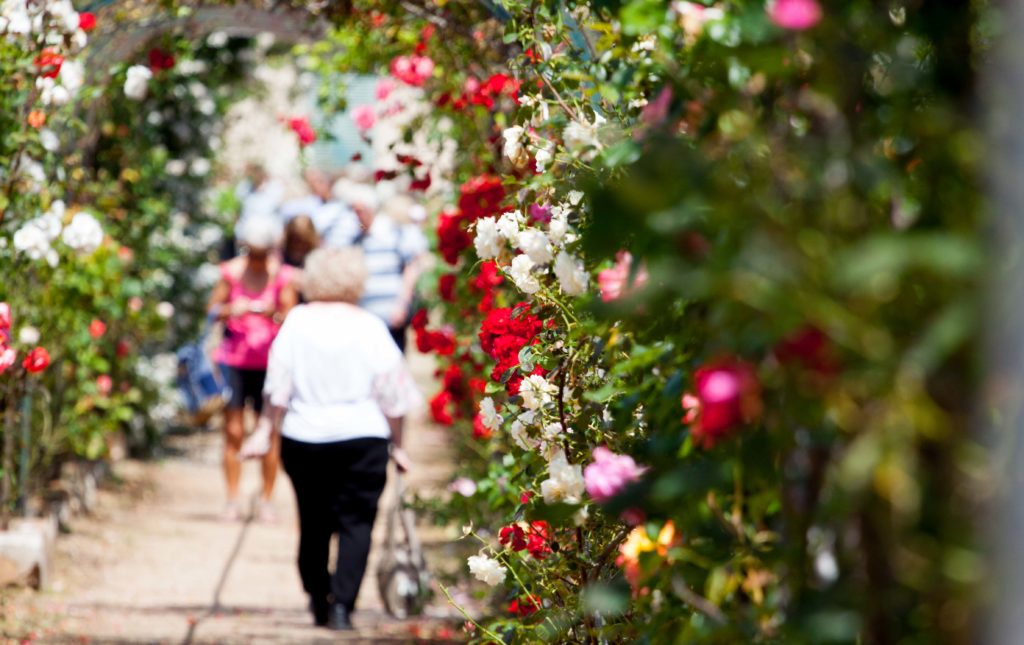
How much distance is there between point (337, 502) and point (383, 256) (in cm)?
265

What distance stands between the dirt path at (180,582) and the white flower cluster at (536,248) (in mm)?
2486

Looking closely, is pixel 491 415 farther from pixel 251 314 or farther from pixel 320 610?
pixel 251 314

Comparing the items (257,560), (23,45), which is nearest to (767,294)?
(23,45)

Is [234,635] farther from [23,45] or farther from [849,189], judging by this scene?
[849,189]

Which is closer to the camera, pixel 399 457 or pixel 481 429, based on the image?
pixel 481 429

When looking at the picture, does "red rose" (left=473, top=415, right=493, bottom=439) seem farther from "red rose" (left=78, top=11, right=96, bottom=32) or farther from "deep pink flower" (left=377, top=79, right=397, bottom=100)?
"deep pink flower" (left=377, top=79, right=397, bottom=100)

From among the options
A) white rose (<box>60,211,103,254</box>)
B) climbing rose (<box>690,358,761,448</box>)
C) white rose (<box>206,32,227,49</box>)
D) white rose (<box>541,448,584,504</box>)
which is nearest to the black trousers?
white rose (<box>60,211,103,254</box>)

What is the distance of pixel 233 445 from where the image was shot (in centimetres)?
760

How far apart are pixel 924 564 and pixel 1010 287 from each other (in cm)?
30

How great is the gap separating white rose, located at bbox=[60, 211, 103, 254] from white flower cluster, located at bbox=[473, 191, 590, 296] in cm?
273

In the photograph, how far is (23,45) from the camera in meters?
5.15

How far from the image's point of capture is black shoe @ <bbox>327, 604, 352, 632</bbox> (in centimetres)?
528

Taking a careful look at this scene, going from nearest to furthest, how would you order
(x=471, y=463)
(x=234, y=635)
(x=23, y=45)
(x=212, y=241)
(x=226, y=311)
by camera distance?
(x=23, y=45) < (x=234, y=635) < (x=471, y=463) < (x=226, y=311) < (x=212, y=241)

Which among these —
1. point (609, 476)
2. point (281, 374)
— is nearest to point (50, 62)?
point (281, 374)
